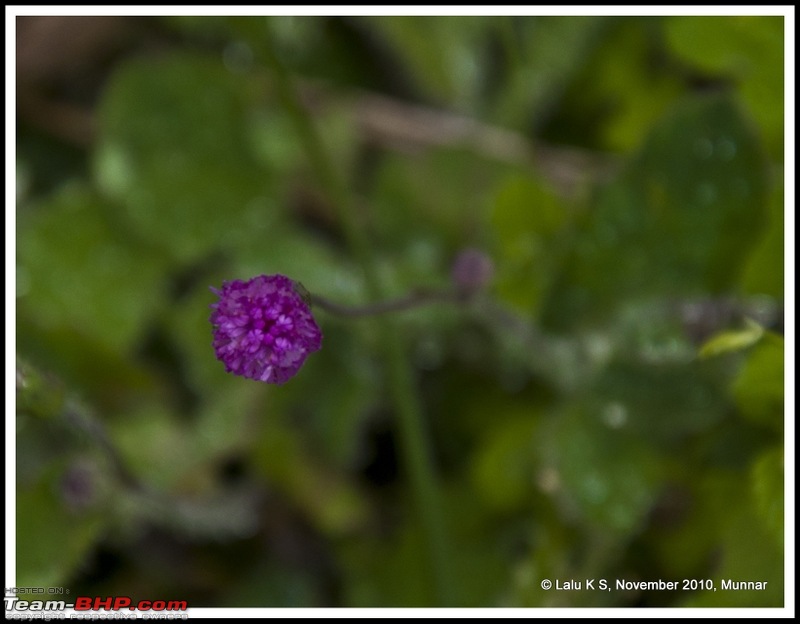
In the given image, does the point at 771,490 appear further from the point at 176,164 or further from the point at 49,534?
the point at 176,164

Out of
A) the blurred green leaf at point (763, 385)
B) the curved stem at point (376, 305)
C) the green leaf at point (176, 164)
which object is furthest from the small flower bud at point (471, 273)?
the green leaf at point (176, 164)

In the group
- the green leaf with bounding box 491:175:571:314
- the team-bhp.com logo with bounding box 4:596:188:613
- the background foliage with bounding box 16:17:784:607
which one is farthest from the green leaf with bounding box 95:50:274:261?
the team-bhp.com logo with bounding box 4:596:188:613

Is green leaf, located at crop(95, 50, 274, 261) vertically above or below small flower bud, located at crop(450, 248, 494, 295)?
above

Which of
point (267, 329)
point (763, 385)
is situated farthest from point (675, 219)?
point (267, 329)

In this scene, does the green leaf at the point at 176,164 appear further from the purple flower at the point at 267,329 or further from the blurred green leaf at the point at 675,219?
the purple flower at the point at 267,329

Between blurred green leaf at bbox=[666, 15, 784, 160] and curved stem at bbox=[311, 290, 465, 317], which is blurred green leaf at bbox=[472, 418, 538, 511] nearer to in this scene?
curved stem at bbox=[311, 290, 465, 317]

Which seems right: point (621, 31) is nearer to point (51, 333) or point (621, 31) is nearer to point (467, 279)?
point (467, 279)

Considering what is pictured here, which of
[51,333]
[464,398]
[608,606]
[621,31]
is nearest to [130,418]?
[51,333]
